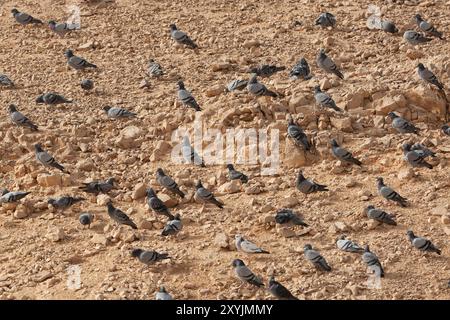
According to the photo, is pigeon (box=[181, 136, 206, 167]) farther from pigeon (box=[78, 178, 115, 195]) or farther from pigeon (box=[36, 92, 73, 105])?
pigeon (box=[36, 92, 73, 105])

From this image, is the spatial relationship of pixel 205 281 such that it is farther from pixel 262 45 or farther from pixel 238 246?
pixel 262 45

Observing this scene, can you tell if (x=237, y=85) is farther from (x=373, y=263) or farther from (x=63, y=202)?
(x=373, y=263)

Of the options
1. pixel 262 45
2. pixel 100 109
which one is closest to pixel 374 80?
pixel 262 45

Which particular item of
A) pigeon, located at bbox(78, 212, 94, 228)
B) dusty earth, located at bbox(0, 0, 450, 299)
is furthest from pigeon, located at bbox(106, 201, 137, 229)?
pigeon, located at bbox(78, 212, 94, 228)

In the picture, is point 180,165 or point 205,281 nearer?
point 205,281

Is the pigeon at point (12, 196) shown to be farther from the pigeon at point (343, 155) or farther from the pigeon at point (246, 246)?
the pigeon at point (343, 155)

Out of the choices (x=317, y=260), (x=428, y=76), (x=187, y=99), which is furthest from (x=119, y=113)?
(x=317, y=260)
